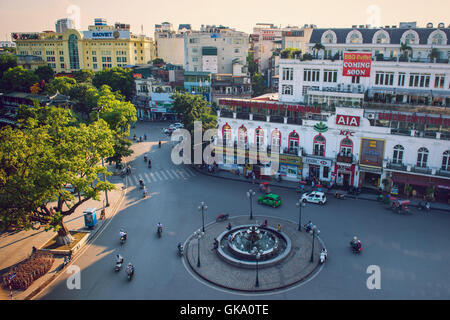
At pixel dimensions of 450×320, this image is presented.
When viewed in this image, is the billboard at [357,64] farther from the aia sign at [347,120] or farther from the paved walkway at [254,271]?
the paved walkway at [254,271]

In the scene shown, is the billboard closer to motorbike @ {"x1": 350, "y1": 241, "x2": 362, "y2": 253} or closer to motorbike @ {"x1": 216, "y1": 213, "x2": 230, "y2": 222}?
motorbike @ {"x1": 350, "y1": 241, "x2": 362, "y2": 253}

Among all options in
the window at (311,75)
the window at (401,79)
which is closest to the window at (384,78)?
the window at (401,79)

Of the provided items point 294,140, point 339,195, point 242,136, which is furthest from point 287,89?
point 339,195

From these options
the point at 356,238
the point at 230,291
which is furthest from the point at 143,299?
the point at 356,238

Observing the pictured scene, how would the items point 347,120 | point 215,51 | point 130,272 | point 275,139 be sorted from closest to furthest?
point 130,272 → point 347,120 → point 275,139 → point 215,51

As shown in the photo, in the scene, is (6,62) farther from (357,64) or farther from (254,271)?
(254,271)
